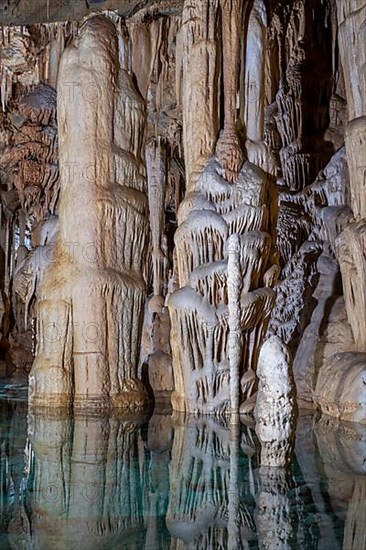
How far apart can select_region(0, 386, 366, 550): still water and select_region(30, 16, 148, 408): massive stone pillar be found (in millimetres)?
1230

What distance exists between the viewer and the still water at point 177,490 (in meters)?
2.67

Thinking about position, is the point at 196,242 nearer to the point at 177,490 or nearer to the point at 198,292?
the point at 198,292

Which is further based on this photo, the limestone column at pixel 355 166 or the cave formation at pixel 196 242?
the limestone column at pixel 355 166

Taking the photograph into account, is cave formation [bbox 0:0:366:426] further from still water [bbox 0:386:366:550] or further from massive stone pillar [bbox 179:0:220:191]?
still water [bbox 0:386:366:550]

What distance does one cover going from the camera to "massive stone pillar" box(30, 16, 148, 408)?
259 inches

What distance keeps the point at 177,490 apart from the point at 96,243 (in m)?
3.67

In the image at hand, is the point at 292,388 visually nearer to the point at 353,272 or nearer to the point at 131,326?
the point at 353,272

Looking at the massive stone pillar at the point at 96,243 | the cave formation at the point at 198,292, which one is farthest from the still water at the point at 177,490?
the massive stone pillar at the point at 96,243

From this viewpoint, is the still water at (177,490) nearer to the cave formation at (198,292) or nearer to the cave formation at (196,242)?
the cave formation at (198,292)

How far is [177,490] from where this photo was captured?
341cm

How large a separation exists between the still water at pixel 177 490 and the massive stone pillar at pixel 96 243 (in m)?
1.23

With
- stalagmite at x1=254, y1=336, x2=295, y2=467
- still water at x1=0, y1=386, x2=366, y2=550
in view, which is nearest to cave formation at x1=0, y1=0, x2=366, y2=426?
stalagmite at x1=254, y1=336, x2=295, y2=467

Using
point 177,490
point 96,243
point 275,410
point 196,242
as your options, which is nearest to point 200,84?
point 196,242

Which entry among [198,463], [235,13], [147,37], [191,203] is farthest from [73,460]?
[147,37]
